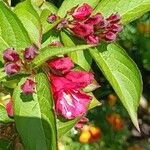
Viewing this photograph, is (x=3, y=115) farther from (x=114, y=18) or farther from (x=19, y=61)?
(x=114, y=18)

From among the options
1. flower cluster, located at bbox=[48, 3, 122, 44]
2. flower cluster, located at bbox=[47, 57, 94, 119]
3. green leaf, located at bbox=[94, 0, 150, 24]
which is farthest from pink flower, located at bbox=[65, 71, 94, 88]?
green leaf, located at bbox=[94, 0, 150, 24]

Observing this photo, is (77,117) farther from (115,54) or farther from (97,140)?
(97,140)

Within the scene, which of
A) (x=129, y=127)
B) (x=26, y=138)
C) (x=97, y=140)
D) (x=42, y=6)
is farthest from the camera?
(x=129, y=127)

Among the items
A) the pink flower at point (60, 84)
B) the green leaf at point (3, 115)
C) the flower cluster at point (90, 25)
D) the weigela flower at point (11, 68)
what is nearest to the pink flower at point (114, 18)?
the flower cluster at point (90, 25)

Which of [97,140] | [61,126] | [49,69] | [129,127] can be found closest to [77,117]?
[61,126]

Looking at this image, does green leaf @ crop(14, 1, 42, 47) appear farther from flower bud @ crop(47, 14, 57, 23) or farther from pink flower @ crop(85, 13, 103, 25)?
pink flower @ crop(85, 13, 103, 25)

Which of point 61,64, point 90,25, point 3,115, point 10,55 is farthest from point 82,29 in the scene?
point 3,115

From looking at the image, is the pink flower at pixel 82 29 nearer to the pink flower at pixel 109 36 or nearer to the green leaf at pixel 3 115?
the pink flower at pixel 109 36
